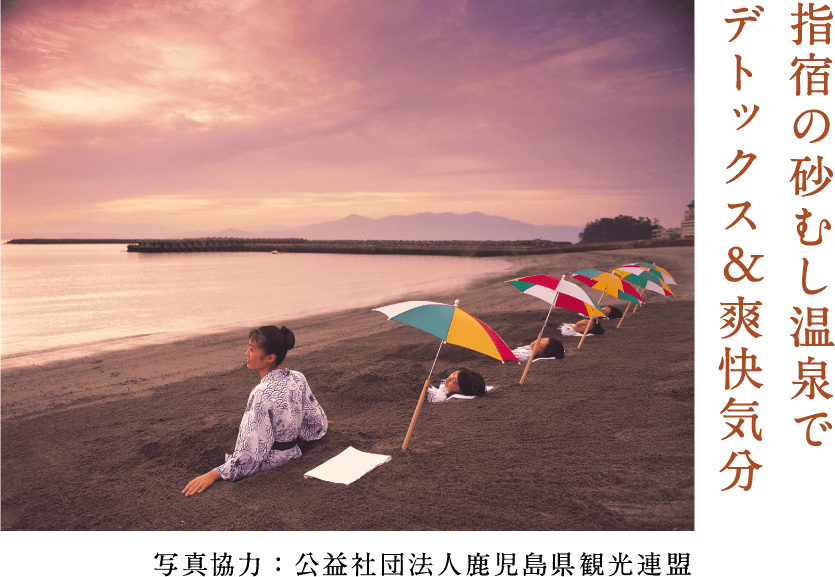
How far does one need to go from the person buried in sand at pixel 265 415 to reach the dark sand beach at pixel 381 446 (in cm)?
16

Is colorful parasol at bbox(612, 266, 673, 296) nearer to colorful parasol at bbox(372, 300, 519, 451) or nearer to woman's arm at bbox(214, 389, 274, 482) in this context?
colorful parasol at bbox(372, 300, 519, 451)

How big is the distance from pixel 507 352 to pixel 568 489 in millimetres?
1511

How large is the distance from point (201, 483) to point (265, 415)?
2.84ft

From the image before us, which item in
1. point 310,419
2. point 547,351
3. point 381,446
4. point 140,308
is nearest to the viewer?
point 310,419

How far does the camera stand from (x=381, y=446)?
5859 mm

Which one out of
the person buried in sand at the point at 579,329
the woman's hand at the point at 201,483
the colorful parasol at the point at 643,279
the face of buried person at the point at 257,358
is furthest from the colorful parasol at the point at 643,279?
the woman's hand at the point at 201,483

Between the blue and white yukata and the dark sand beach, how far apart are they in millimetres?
175

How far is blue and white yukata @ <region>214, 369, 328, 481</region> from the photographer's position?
16.3 ft

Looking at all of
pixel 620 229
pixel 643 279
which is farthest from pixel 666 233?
pixel 643 279

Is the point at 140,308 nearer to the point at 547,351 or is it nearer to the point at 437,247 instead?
the point at 547,351

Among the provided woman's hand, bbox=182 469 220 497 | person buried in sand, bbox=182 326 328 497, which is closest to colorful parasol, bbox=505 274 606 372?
person buried in sand, bbox=182 326 328 497

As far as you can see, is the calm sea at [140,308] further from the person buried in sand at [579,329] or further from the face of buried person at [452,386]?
the face of buried person at [452,386]

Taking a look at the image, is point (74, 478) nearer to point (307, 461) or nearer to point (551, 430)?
point (307, 461)
